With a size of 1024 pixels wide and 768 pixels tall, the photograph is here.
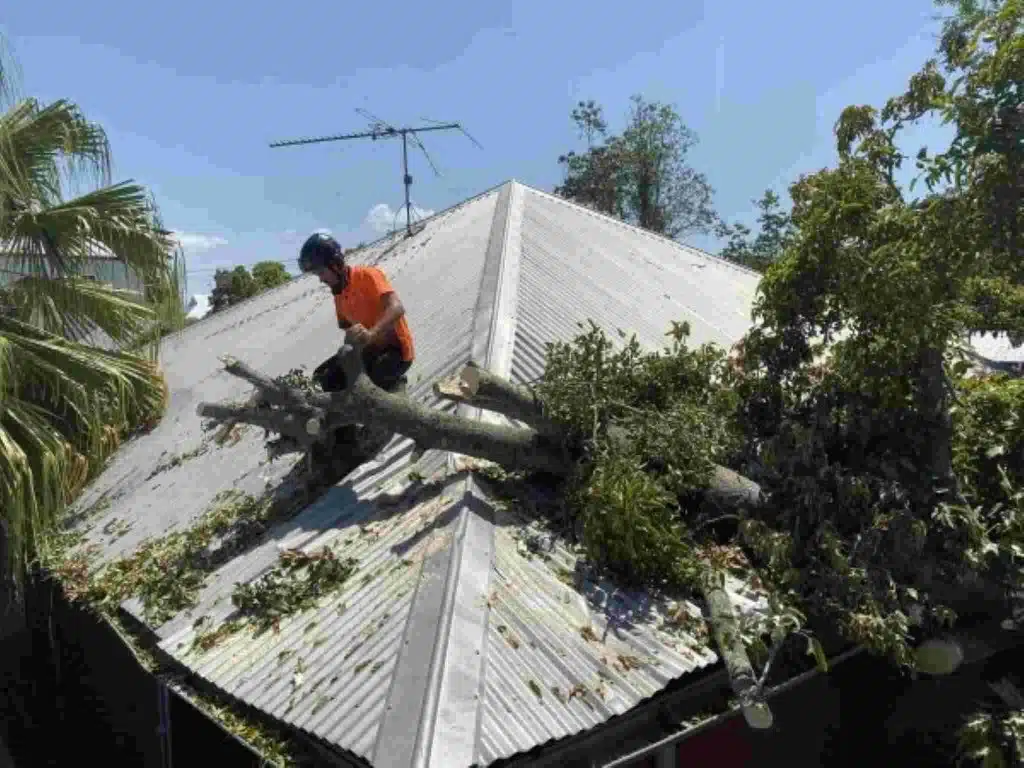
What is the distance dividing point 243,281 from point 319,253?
28945 mm

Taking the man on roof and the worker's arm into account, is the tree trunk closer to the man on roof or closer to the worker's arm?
the worker's arm

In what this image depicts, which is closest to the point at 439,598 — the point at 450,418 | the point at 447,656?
the point at 447,656

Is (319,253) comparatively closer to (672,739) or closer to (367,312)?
(367,312)

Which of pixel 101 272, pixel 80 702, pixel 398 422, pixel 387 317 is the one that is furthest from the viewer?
pixel 80 702

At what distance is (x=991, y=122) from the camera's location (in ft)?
13.1

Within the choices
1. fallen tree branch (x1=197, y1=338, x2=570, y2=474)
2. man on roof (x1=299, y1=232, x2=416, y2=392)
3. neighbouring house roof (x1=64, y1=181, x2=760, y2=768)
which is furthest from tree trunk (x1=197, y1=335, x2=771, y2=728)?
man on roof (x1=299, y1=232, x2=416, y2=392)

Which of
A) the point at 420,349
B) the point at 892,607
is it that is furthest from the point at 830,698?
the point at 420,349

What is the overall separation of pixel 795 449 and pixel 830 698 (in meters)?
1.90

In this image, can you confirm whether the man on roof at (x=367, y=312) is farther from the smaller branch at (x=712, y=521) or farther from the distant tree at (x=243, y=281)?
the distant tree at (x=243, y=281)

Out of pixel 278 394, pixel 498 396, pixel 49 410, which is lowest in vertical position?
pixel 49 410

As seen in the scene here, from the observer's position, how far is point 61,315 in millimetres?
6680

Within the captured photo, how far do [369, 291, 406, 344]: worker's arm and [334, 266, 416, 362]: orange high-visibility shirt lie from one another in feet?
0.11

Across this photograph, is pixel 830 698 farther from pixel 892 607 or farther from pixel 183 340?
pixel 183 340

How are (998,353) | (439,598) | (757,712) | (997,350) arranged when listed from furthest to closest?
(997,350)
(998,353)
(439,598)
(757,712)
